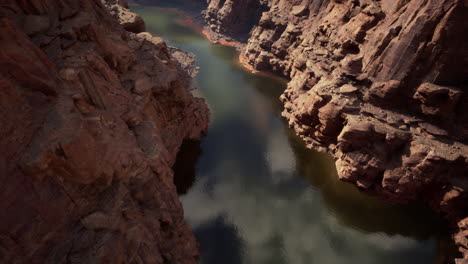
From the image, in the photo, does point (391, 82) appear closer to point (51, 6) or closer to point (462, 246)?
point (462, 246)

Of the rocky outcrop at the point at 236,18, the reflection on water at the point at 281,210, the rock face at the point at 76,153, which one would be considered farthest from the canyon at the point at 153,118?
the rocky outcrop at the point at 236,18

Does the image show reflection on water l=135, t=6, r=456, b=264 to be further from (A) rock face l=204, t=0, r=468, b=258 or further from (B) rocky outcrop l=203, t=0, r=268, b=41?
(B) rocky outcrop l=203, t=0, r=268, b=41

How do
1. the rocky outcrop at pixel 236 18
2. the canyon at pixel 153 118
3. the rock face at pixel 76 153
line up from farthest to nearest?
the rocky outcrop at pixel 236 18, the canyon at pixel 153 118, the rock face at pixel 76 153

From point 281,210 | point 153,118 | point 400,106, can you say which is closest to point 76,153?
point 153,118

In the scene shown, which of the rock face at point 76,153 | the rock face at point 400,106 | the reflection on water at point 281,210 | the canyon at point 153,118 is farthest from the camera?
the rock face at point 400,106

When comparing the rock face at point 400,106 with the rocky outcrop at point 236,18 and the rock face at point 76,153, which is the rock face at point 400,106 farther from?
the rocky outcrop at point 236,18

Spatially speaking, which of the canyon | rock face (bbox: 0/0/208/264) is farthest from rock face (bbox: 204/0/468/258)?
rock face (bbox: 0/0/208/264)

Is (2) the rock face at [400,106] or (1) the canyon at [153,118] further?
(2) the rock face at [400,106]

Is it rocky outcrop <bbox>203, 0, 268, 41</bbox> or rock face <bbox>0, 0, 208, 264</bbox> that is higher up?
rock face <bbox>0, 0, 208, 264</bbox>
